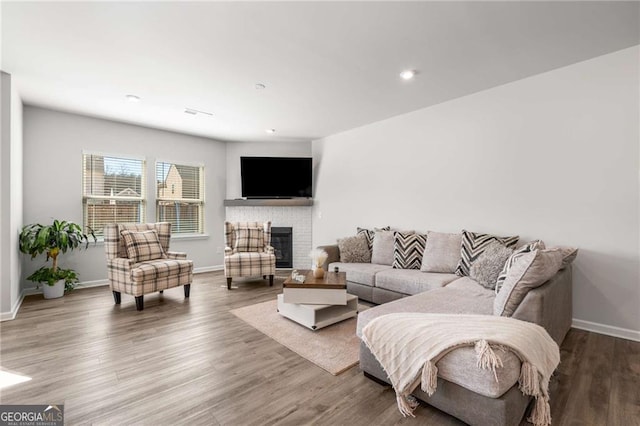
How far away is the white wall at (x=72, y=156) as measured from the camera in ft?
13.4

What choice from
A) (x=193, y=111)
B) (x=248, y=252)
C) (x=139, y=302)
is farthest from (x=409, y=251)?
(x=193, y=111)

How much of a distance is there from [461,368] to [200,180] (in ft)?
18.1

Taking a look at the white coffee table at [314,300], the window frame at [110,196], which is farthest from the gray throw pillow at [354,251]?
the window frame at [110,196]

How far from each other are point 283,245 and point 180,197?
219 centimetres

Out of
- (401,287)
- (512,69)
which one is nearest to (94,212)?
(401,287)

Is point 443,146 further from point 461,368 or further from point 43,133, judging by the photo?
point 43,133

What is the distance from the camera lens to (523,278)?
6.33 feet

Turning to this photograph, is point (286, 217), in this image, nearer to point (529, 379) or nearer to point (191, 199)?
point (191, 199)

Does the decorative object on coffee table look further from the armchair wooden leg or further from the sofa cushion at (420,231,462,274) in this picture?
the armchair wooden leg

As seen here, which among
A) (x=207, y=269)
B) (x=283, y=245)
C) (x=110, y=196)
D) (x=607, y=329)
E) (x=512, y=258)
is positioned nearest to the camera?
(x=512, y=258)

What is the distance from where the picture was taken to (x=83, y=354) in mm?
2365

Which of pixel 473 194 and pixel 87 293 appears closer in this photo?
pixel 473 194

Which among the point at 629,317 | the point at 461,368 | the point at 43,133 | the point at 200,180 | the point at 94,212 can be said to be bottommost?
the point at 629,317

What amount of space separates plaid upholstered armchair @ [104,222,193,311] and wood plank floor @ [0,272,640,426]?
1.44 ft
